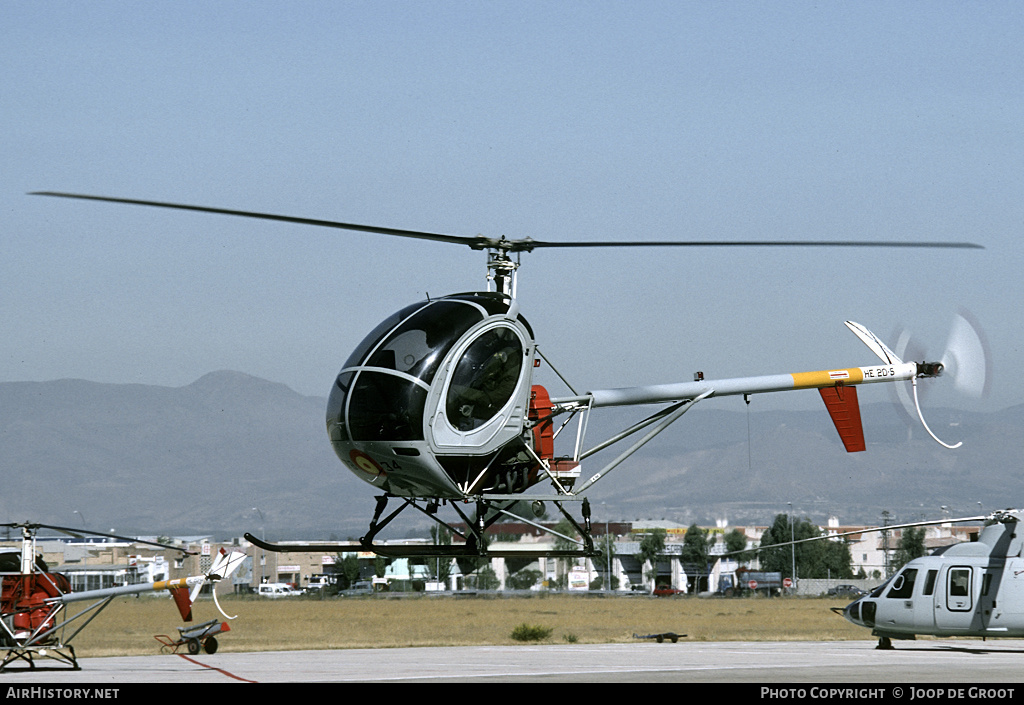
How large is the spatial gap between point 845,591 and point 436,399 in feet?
297

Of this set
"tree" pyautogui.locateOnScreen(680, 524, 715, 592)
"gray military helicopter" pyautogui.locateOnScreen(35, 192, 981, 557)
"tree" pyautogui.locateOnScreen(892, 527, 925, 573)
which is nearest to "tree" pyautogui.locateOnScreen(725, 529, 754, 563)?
"tree" pyautogui.locateOnScreen(680, 524, 715, 592)

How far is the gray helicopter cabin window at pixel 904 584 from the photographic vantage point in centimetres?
2922

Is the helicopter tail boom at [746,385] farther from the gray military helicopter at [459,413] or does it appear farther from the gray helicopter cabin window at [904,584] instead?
the gray helicopter cabin window at [904,584]

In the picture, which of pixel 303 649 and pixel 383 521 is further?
pixel 303 649

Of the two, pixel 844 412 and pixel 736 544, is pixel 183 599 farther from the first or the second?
pixel 736 544

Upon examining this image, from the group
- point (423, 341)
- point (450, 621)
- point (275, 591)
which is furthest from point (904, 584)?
point (275, 591)

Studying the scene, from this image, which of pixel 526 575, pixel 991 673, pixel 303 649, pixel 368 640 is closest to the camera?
pixel 991 673

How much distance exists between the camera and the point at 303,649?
41.8 metres

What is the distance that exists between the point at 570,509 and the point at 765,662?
17331mm

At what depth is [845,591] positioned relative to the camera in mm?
97062

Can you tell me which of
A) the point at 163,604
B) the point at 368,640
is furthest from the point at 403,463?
the point at 163,604

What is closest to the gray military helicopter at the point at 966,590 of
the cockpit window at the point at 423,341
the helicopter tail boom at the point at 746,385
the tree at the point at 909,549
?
the helicopter tail boom at the point at 746,385
